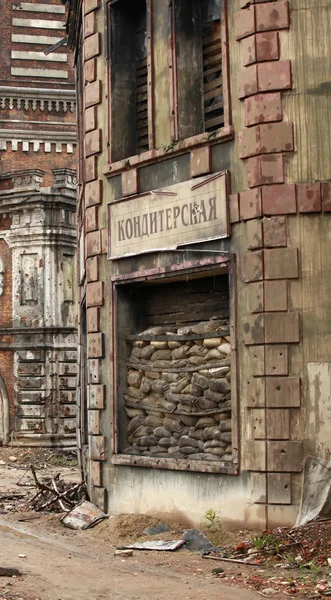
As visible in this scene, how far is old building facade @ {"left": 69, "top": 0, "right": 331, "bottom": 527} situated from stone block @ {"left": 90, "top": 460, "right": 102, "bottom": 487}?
1.1 inches

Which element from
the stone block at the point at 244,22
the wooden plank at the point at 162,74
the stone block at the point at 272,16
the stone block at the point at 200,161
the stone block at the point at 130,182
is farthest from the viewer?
the stone block at the point at 130,182

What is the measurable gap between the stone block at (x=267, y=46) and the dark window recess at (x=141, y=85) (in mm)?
2673

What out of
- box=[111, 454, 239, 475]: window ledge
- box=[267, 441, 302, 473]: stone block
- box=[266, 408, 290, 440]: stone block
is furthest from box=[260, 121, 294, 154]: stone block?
box=[111, 454, 239, 475]: window ledge

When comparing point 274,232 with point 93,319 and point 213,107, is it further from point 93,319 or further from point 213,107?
point 93,319

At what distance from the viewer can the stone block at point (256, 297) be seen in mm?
11453

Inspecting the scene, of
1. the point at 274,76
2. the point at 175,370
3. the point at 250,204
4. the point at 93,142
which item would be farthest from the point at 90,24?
the point at 175,370

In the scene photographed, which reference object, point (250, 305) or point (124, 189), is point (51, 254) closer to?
point (124, 189)

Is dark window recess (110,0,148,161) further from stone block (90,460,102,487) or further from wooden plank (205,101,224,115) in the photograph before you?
stone block (90,460,102,487)

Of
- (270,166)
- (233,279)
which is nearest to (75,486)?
(233,279)

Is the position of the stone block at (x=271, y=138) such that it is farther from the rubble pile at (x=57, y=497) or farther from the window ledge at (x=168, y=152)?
the rubble pile at (x=57, y=497)

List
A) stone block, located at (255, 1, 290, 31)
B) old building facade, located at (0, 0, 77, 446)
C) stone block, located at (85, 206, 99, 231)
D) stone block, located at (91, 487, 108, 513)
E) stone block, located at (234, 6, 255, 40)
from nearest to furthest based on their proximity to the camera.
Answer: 1. stone block, located at (255, 1, 290, 31)
2. stone block, located at (234, 6, 255, 40)
3. stone block, located at (91, 487, 108, 513)
4. stone block, located at (85, 206, 99, 231)
5. old building facade, located at (0, 0, 77, 446)

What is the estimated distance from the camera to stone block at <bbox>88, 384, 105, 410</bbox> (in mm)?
13773

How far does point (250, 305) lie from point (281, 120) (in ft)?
7.40

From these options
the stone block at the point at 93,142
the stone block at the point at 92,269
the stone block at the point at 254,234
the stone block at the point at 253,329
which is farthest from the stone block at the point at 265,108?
the stone block at the point at 92,269
